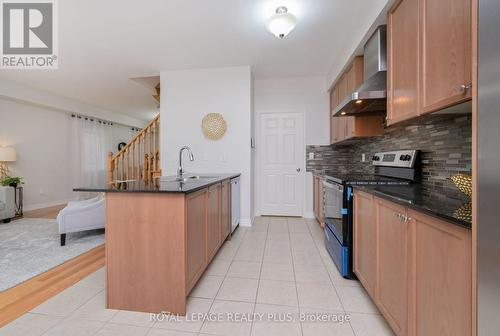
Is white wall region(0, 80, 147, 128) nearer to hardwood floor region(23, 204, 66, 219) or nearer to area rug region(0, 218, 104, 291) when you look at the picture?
hardwood floor region(23, 204, 66, 219)

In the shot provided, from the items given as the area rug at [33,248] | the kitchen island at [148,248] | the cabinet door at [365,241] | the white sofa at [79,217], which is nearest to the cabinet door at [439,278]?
the cabinet door at [365,241]

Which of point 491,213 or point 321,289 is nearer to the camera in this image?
point 491,213

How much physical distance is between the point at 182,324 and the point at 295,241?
1857mm

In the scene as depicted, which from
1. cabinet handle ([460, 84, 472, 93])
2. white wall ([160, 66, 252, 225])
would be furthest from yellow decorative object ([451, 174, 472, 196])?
white wall ([160, 66, 252, 225])

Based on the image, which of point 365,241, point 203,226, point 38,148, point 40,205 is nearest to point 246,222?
point 203,226

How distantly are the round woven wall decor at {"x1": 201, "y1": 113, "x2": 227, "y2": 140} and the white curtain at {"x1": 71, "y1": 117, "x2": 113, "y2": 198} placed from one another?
4.35 m

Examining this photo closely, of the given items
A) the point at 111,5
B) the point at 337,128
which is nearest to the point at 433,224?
the point at 337,128

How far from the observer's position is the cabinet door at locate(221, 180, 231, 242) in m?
2.62

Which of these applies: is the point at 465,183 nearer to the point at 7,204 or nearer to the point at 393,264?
the point at 393,264

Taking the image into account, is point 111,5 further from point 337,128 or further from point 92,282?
point 337,128

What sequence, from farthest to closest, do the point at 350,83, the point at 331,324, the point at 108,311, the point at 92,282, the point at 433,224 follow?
1. the point at 350,83
2. the point at 92,282
3. the point at 108,311
4. the point at 331,324
5. the point at 433,224

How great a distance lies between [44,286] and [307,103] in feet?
14.1

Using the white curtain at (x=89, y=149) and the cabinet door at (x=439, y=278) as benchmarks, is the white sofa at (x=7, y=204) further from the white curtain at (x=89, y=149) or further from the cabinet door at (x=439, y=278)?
the cabinet door at (x=439, y=278)

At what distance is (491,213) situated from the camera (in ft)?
2.35
